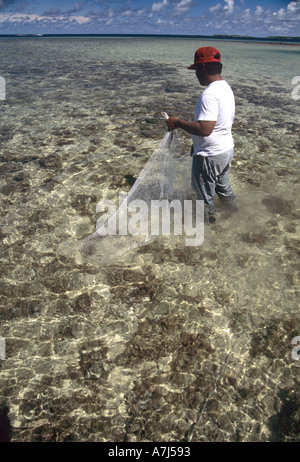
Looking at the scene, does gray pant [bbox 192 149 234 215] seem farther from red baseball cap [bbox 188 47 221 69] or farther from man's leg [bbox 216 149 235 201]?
red baseball cap [bbox 188 47 221 69]

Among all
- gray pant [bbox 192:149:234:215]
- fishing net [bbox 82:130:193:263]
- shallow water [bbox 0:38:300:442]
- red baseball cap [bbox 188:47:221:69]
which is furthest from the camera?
fishing net [bbox 82:130:193:263]

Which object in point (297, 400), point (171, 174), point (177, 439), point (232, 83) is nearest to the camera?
point (177, 439)

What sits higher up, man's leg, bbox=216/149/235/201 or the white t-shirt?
the white t-shirt

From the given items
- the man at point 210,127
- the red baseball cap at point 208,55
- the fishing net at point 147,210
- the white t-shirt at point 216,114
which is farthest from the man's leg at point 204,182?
the red baseball cap at point 208,55

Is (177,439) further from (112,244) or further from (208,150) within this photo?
(208,150)

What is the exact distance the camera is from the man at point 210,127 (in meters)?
3.45

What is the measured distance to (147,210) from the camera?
4.61 m

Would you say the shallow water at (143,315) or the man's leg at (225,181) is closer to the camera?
the shallow water at (143,315)

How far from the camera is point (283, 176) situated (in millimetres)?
6477

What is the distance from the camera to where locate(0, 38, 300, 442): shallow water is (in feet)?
8.57

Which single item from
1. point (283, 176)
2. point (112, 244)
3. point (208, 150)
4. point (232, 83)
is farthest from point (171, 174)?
point (232, 83)

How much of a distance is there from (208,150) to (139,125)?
5963 millimetres

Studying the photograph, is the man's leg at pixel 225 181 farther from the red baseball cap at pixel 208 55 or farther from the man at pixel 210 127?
the red baseball cap at pixel 208 55

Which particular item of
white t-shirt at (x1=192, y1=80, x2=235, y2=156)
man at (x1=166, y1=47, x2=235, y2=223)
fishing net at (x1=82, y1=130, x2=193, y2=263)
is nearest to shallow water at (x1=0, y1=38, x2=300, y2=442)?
fishing net at (x1=82, y1=130, x2=193, y2=263)
